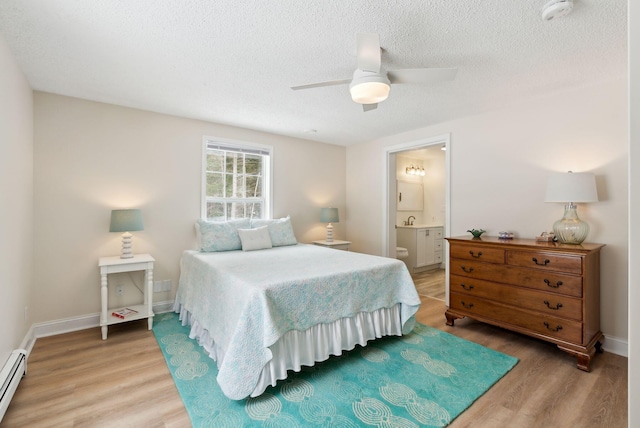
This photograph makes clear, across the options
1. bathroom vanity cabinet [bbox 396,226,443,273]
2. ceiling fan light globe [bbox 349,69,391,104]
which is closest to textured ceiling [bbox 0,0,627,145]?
ceiling fan light globe [bbox 349,69,391,104]

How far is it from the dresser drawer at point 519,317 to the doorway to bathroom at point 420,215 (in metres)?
1.61

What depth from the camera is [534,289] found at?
262 centimetres

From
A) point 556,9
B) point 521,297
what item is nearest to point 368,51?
point 556,9

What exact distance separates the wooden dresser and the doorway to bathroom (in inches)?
64.8

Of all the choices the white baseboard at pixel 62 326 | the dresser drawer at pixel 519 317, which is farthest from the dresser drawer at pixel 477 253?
the white baseboard at pixel 62 326

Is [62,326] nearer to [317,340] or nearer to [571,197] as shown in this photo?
[317,340]

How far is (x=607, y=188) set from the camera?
2.63 m

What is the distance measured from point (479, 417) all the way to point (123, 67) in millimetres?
3540

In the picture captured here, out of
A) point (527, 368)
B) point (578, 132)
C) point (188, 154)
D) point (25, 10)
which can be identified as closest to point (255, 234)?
point (188, 154)

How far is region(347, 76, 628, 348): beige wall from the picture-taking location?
2594 mm

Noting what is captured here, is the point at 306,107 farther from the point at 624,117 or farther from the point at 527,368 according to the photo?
the point at 527,368

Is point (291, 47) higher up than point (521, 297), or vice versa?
point (291, 47)

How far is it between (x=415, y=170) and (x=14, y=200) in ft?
19.5

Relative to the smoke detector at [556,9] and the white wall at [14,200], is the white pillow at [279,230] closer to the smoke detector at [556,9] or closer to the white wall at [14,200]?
the white wall at [14,200]
